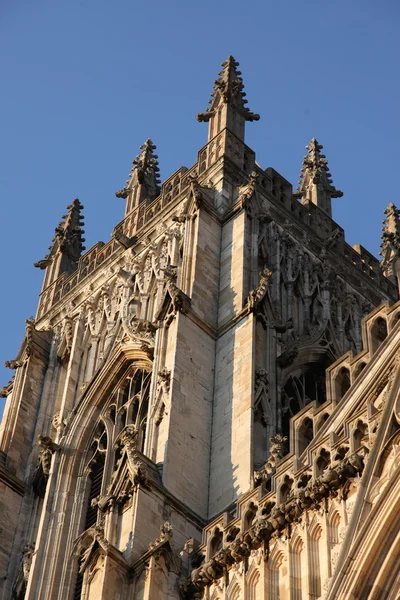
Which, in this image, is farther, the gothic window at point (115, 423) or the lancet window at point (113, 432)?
the gothic window at point (115, 423)

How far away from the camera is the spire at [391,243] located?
35938mm

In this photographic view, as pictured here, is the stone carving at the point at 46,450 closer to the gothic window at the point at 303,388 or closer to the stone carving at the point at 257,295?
the gothic window at the point at 303,388

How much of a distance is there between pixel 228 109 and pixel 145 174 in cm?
406

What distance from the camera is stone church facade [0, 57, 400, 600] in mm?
19953

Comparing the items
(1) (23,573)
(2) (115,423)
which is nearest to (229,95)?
(2) (115,423)

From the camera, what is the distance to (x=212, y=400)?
86.8ft

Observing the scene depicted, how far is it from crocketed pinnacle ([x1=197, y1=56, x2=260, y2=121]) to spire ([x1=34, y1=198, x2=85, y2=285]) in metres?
5.52

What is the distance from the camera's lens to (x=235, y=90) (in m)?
35.2

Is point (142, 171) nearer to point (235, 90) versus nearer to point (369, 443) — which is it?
point (235, 90)

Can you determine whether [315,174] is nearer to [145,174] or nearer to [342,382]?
[145,174]

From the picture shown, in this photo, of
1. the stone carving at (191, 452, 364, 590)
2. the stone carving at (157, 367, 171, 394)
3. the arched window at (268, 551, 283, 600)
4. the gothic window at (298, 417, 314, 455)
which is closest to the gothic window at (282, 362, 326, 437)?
the stone carving at (157, 367, 171, 394)

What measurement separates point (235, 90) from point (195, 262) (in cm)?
725

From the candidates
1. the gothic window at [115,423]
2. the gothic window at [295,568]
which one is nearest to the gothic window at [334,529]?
the gothic window at [295,568]

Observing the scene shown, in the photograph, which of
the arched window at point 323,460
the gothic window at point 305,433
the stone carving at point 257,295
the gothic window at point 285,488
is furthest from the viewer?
the stone carving at point 257,295
